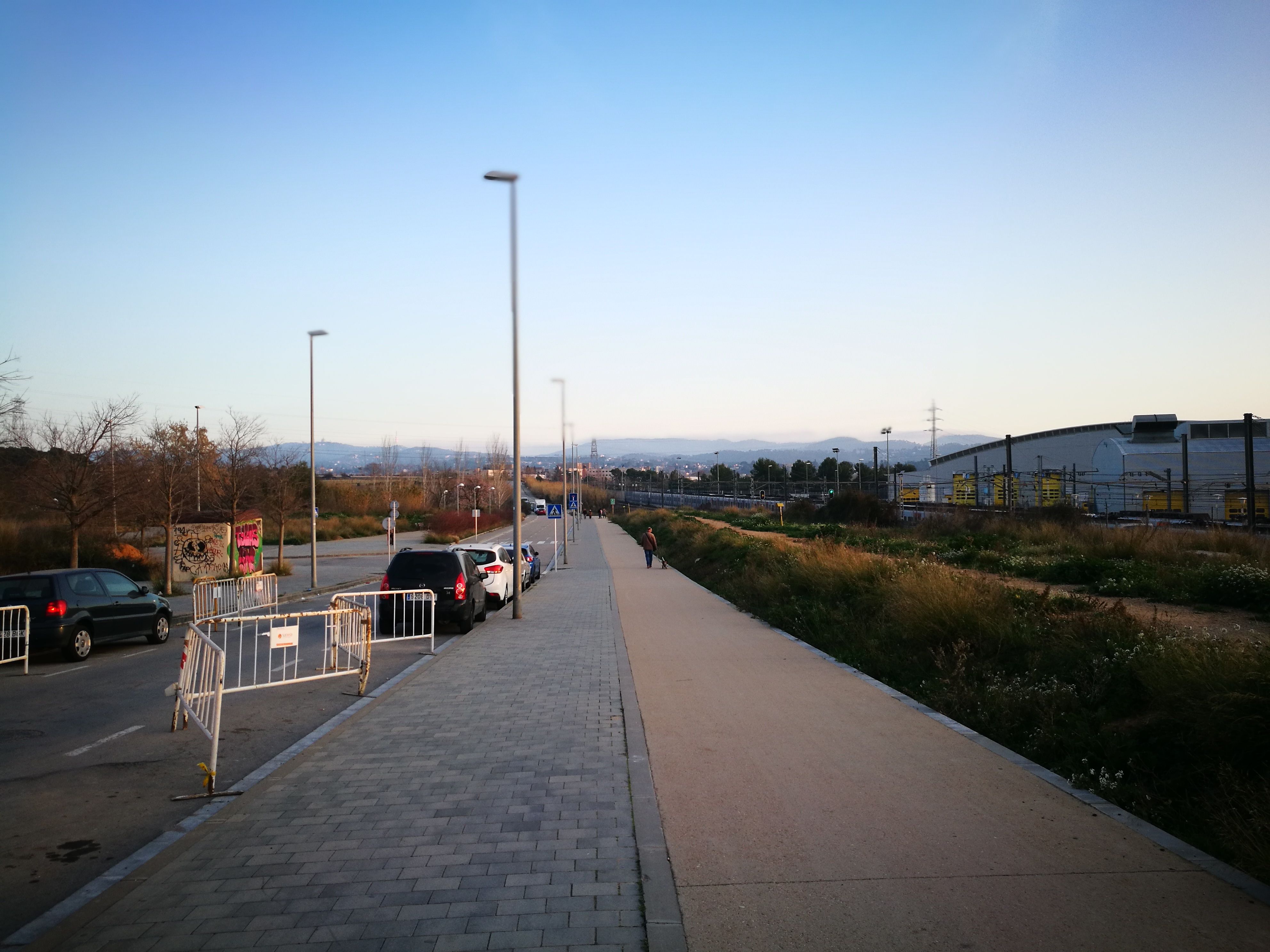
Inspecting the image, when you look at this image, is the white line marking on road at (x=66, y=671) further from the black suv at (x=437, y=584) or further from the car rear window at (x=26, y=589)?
the black suv at (x=437, y=584)

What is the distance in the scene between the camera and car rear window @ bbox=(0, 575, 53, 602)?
44.4 feet

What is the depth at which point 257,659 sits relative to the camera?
12.8 m

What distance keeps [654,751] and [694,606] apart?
1278 cm

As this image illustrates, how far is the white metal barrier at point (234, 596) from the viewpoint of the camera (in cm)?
1997

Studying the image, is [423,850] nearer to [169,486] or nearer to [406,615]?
[406,615]

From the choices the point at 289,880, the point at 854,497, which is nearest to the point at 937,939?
the point at 289,880

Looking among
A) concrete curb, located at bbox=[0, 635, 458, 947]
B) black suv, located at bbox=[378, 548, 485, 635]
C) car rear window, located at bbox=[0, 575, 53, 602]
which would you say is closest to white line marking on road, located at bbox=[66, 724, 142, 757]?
concrete curb, located at bbox=[0, 635, 458, 947]

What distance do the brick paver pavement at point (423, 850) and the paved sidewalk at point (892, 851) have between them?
0.52 m

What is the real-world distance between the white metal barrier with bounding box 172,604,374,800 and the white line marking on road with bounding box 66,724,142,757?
17.4 inches

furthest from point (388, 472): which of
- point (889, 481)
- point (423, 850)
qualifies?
point (423, 850)

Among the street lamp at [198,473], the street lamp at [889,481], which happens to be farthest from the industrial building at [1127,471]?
the street lamp at [198,473]

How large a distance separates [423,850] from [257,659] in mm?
8502

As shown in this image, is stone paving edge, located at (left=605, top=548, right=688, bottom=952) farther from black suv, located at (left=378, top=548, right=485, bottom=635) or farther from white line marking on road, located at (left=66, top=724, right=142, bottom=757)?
black suv, located at (left=378, top=548, right=485, bottom=635)

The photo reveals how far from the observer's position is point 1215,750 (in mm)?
6375
